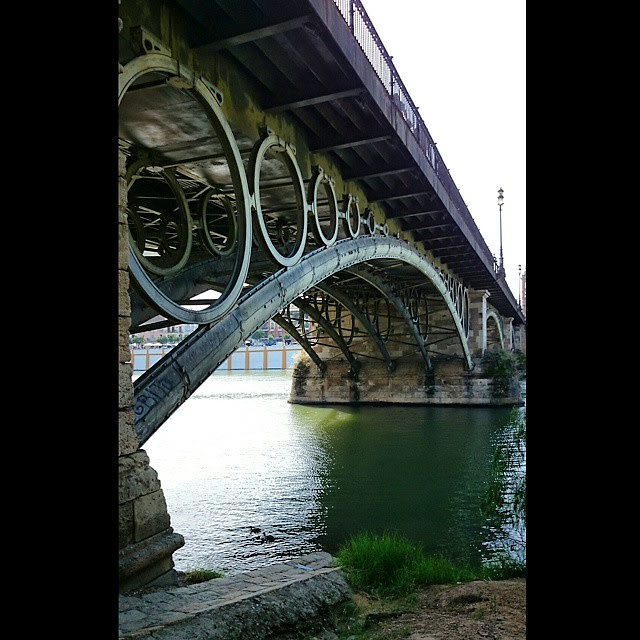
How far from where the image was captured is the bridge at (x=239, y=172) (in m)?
5.40

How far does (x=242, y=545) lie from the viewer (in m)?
7.66

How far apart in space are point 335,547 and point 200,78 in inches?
216

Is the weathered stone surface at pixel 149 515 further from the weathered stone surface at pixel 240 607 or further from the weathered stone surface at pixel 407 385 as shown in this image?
the weathered stone surface at pixel 407 385

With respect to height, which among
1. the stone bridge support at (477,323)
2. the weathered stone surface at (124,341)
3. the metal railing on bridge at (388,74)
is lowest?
the weathered stone surface at (124,341)

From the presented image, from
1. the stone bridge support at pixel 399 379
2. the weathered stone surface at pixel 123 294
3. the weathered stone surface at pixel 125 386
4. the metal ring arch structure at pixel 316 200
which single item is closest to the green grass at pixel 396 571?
the weathered stone surface at pixel 125 386

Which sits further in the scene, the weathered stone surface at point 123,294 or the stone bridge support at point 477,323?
the stone bridge support at point 477,323

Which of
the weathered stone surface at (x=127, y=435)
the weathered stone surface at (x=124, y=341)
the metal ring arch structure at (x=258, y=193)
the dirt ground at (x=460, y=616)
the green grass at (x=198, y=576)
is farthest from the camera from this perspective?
the metal ring arch structure at (x=258, y=193)

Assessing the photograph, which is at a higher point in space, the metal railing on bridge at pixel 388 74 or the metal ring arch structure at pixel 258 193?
the metal railing on bridge at pixel 388 74

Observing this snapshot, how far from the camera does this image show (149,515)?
4.30m

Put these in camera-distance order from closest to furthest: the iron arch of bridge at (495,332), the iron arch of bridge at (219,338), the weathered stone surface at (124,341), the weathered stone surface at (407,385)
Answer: the weathered stone surface at (124,341), the iron arch of bridge at (219,338), the weathered stone surface at (407,385), the iron arch of bridge at (495,332)

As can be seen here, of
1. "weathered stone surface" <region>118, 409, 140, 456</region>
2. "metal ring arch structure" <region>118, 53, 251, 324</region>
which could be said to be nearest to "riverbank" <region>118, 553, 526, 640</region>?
"weathered stone surface" <region>118, 409, 140, 456</region>

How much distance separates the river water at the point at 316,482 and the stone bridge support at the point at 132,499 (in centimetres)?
241

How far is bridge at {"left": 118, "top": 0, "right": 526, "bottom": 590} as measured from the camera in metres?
5.40

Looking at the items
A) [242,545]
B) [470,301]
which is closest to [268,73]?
[242,545]
